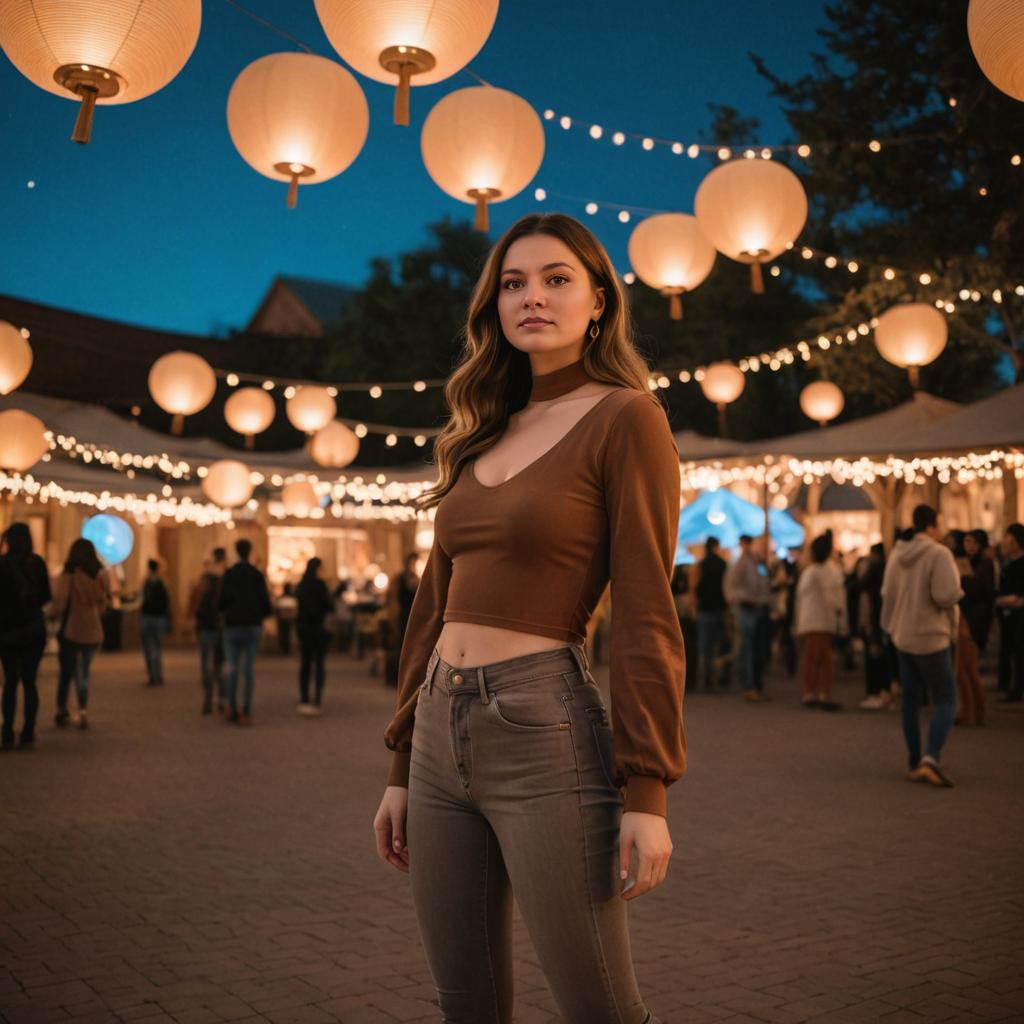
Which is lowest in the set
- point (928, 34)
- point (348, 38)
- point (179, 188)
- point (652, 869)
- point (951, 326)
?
point (652, 869)

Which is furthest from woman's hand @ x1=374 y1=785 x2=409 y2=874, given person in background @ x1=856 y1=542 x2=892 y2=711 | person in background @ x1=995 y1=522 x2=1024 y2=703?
person in background @ x1=856 y1=542 x2=892 y2=711

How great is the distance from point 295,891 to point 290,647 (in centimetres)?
1690

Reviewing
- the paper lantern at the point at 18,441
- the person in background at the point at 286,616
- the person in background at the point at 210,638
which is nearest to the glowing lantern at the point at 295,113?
the person in background at the point at 210,638

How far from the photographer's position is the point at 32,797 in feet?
22.8

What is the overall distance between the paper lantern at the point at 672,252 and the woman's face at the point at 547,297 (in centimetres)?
748

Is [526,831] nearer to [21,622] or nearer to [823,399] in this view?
[21,622]

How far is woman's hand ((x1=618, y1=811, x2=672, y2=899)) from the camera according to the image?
1596 mm

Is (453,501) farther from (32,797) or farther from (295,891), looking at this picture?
(32,797)

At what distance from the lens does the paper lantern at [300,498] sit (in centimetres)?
1769

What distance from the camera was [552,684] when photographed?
170 cm

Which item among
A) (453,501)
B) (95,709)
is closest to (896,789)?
(453,501)

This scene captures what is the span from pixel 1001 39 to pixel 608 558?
3.69 meters

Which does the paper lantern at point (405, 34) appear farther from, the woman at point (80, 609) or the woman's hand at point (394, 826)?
the woman at point (80, 609)

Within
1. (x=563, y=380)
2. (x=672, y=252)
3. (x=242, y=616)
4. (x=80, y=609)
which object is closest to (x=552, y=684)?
(x=563, y=380)
